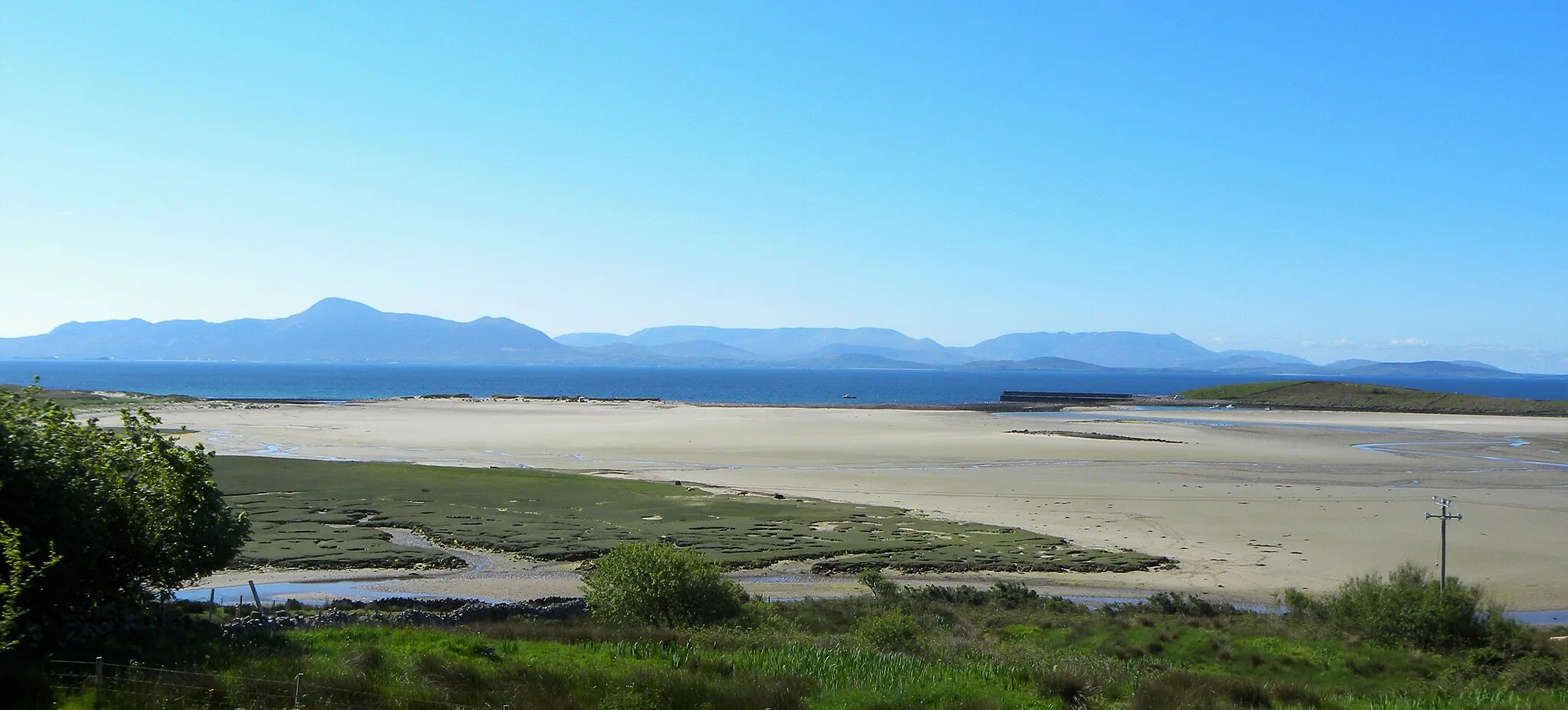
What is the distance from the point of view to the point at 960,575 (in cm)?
2331

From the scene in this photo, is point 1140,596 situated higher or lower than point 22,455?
lower

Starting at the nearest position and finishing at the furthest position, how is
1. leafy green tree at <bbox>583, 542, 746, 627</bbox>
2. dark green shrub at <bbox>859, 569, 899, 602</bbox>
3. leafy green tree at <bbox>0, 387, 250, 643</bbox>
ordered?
leafy green tree at <bbox>0, 387, 250, 643</bbox> < leafy green tree at <bbox>583, 542, 746, 627</bbox> < dark green shrub at <bbox>859, 569, 899, 602</bbox>

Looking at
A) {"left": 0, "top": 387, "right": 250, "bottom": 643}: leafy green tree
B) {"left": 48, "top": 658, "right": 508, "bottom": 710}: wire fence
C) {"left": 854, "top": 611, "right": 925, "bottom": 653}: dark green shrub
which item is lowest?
{"left": 854, "top": 611, "right": 925, "bottom": 653}: dark green shrub

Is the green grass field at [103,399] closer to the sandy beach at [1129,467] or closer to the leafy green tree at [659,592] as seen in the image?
the sandy beach at [1129,467]

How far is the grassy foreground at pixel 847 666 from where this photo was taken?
32.2 ft

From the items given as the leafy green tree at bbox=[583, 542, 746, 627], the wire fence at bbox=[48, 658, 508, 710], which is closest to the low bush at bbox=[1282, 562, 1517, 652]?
the leafy green tree at bbox=[583, 542, 746, 627]

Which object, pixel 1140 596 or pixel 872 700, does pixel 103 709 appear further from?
pixel 1140 596

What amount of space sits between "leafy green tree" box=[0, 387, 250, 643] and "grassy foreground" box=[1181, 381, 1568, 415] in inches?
4386

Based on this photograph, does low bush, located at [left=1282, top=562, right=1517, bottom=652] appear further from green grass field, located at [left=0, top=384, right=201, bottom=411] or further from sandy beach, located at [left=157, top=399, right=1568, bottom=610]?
green grass field, located at [left=0, top=384, right=201, bottom=411]

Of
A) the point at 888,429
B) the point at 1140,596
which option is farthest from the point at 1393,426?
the point at 1140,596

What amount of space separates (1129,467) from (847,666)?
3739 centimetres

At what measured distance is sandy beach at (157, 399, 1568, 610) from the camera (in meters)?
25.2

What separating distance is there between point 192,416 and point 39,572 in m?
75.7

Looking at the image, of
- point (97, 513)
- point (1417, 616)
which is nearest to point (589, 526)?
point (97, 513)
